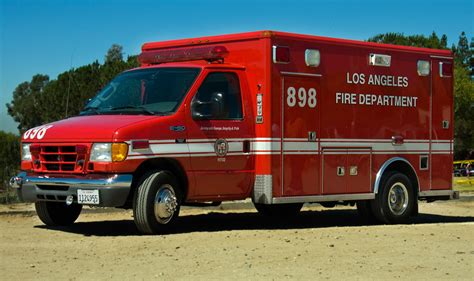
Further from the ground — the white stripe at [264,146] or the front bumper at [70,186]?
the white stripe at [264,146]

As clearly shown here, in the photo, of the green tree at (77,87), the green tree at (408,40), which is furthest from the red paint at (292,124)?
the green tree at (408,40)

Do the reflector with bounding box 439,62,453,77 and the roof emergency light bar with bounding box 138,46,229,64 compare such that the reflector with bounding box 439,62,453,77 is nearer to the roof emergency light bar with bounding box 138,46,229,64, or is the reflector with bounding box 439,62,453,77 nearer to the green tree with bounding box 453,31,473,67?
the roof emergency light bar with bounding box 138,46,229,64

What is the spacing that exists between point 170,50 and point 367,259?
5.01 metres

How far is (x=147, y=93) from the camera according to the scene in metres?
10.8

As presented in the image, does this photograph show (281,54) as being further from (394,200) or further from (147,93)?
(394,200)

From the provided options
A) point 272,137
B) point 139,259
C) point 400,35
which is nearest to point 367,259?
point 139,259

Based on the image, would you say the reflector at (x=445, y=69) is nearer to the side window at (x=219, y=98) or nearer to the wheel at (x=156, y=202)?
the side window at (x=219, y=98)

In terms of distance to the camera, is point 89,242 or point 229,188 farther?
point 229,188

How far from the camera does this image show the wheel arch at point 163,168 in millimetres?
10172

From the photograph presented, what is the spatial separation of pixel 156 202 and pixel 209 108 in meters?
1.48

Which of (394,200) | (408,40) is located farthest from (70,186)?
(408,40)

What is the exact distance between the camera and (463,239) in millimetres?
10414

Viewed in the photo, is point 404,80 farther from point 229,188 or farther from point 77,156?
point 77,156

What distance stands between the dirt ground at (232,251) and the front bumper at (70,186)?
512 millimetres
